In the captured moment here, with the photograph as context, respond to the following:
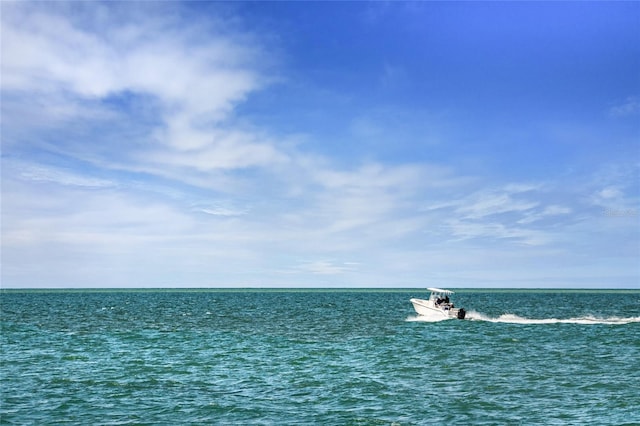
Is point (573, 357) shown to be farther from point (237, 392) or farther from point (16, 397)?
point (16, 397)

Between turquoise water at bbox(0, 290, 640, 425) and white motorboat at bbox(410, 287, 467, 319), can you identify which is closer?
turquoise water at bbox(0, 290, 640, 425)

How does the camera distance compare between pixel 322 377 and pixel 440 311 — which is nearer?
pixel 322 377

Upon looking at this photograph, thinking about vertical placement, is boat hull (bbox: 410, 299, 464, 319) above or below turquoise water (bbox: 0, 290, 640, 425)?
above

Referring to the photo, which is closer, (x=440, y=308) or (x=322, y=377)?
(x=322, y=377)

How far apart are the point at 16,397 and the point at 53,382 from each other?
3477mm

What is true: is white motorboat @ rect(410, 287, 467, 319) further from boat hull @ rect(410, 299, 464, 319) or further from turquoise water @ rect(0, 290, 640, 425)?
turquoise water @ rect(0, 290, 640, 425)

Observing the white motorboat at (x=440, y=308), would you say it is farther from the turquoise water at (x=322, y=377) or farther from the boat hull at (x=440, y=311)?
the turquoise water at (x=322, y=377)

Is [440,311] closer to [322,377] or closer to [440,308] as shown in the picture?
[440,308]

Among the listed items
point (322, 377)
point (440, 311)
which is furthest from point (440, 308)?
point (322, 377)

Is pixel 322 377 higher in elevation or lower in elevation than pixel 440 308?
lower

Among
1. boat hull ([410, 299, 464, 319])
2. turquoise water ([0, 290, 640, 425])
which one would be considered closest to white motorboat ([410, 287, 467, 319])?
boat hull ([410, 299, 464, 319])

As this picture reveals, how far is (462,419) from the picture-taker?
2086cm

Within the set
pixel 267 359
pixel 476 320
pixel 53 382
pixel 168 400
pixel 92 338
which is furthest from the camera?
pixel 476 320

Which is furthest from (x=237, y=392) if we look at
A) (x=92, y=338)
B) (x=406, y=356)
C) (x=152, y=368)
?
(x=92, y=338)
